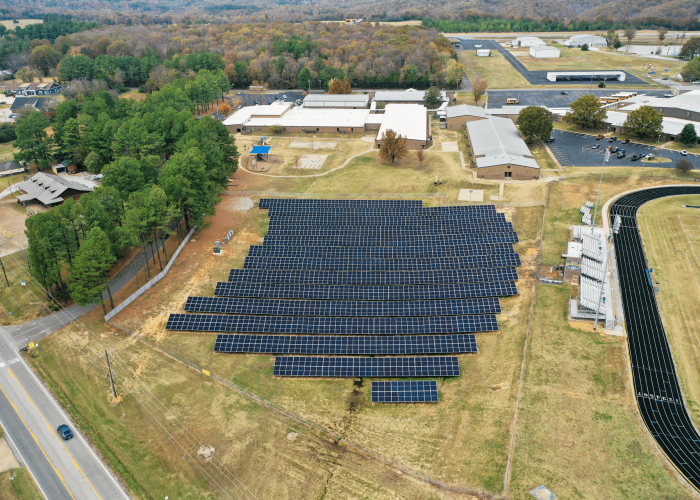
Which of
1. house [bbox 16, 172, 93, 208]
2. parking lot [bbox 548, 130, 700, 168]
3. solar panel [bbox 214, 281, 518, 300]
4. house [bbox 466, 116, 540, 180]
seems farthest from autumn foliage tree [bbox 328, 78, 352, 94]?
solar panel [bbox 214, 281, 518, 300]

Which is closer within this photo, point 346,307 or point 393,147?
point 346,307

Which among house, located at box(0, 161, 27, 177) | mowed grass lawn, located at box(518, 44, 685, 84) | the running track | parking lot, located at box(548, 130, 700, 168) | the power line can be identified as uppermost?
mowed grass lawn, located at box(518, 44, 685, 84)

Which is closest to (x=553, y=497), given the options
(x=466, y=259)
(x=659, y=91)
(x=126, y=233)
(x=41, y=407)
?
(x=466, y=259)

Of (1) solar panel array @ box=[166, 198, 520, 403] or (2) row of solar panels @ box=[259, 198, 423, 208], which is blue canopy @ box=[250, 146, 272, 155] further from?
(1) solar panel array @ box=[166, 198, 520, 403]

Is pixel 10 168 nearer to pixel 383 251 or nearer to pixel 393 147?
pixel 393 147

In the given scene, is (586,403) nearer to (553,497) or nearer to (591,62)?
(553,497)

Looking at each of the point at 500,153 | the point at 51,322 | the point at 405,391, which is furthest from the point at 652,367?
the point at 51,322
